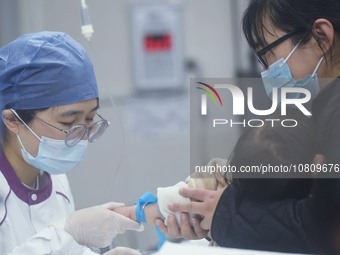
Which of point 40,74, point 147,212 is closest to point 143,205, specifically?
point 147,212

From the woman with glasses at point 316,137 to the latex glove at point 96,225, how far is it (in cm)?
19

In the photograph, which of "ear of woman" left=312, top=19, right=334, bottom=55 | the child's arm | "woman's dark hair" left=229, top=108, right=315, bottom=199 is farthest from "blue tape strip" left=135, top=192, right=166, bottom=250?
"ear of woman" left=312, top=19, right=334, bottom=55

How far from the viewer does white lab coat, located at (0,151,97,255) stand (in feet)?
4.21

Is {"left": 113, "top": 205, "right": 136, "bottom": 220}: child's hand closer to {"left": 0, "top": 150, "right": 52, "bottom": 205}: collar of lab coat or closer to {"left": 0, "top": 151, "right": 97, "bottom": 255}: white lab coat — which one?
{"left": 0, "top": 151, "right": 97, "bottom": 255}: white lab coat

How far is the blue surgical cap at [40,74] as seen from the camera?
1.34 m

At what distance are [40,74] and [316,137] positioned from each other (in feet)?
2.51

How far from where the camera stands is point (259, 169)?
3.50 ft

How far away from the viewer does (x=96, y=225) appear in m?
1.34

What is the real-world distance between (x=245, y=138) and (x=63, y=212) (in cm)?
72

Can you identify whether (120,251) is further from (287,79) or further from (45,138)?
(287,79)

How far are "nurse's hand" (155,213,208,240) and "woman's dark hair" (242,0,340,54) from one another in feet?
1.56

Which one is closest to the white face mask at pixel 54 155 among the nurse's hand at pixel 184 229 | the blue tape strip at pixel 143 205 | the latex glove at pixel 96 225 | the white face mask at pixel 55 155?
the white face mask at pixel 55 155

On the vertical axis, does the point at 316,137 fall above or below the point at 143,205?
above

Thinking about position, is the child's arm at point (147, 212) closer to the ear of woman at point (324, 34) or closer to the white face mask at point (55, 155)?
the white face mask at point (55, 155)
